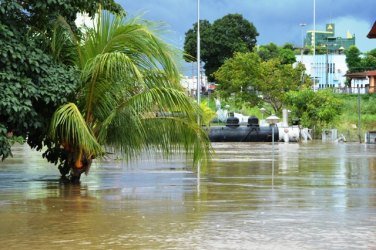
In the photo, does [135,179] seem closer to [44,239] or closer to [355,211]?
[355,211]

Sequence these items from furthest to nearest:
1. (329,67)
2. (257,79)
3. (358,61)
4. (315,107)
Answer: (329,67) < (358,61) < (257,79) < (315,107)

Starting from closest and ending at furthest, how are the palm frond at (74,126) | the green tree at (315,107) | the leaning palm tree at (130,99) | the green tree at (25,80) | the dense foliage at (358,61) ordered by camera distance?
the green tree at (25,80) < the palm frond at (74,126) < the leaning palm tree at (130,99) < the green tree at (315,107) < the dense foliage at (358,61)

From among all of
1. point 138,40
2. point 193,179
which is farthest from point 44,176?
point 138,40

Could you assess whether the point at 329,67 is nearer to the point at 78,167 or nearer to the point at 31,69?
the point at 78,167

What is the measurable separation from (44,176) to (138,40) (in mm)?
5365

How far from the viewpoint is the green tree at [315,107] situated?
60.3 m

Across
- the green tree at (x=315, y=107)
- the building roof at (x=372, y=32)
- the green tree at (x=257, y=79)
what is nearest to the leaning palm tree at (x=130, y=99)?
the building roof at (x=372, y=32)

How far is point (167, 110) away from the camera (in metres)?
17.7

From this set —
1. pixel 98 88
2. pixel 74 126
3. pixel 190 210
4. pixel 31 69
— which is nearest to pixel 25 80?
pixel 31 69

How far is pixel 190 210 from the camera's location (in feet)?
43.8

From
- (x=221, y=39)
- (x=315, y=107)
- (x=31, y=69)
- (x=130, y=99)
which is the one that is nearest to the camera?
(x=31, y=69)

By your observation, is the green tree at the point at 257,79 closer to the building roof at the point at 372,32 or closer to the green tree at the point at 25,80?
the building roof at the point at 372,32

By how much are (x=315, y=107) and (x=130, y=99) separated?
44.4 m

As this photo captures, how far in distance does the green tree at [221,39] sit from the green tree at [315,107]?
4185 cm
